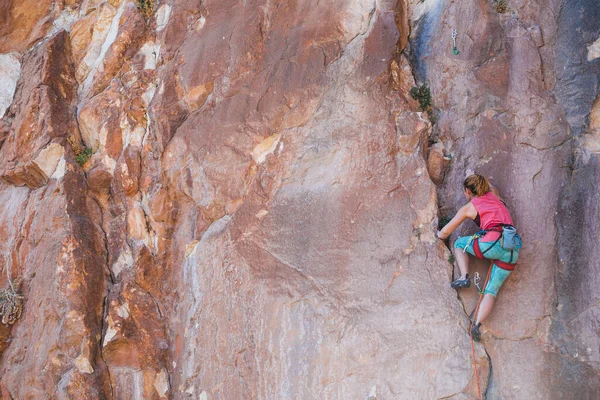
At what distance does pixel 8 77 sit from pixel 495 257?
34.1 feet

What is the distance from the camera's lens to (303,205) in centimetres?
734

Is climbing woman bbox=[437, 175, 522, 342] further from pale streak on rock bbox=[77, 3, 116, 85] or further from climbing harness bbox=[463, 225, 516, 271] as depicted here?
pale streak on rock bbox=[77, 3, 116, 85]

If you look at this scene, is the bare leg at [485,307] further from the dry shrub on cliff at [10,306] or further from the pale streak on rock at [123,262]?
the dry shrub on cliff at [10,306]

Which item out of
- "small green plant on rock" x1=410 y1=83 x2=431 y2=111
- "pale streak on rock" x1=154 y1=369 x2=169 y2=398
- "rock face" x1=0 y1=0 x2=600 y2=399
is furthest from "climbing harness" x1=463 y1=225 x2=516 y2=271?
"pale streak on rock" x1=154 y1=369 x2=169 y2=398

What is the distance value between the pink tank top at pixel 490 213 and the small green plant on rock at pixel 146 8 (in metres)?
7.35

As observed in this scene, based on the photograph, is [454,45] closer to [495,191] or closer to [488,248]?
[495,191]

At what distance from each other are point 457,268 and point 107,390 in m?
5.24

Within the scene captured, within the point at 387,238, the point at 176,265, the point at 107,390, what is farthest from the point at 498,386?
the point at 107,390

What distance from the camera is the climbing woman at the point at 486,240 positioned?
6.08 m

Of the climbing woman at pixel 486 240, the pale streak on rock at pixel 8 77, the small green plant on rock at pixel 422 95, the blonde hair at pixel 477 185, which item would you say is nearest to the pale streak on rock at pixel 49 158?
the pale streak on rock at pixel 8 77

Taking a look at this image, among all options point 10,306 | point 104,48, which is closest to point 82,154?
point 104,48

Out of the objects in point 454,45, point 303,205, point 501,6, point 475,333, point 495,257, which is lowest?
point 475,333

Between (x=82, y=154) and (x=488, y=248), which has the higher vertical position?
(x=82, y=154)

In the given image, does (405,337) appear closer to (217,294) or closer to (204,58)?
(217,294)
